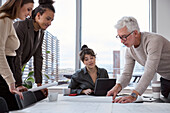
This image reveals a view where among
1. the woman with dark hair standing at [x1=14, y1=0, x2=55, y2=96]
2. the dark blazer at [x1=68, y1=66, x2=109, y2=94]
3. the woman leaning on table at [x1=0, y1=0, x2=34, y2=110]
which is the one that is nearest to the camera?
the woman leaning on table at [x1=0, y1=0, x2=34, y2=110]

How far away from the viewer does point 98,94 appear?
1.74 metres

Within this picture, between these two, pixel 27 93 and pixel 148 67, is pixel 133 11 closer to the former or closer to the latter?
pixel 148 67

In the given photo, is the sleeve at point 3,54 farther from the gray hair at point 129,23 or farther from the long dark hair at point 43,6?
the gray hair at point 129,23

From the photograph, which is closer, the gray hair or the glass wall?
the gray hair

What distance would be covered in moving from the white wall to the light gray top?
155 centimetres

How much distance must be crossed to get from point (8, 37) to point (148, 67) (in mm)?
1059

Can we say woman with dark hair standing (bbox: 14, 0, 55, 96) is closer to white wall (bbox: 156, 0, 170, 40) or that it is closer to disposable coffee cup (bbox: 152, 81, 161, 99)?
disposable coffee cup (bbox: 152, 81, 161, 99)

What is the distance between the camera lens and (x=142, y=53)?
5.50ft

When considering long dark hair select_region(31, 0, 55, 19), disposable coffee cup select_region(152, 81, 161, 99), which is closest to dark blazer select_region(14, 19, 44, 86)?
long dark hair select_region(31, 0, 55, 19)

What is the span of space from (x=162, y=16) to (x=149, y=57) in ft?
6.51

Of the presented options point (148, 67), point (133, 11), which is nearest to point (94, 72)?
point (148, 67)

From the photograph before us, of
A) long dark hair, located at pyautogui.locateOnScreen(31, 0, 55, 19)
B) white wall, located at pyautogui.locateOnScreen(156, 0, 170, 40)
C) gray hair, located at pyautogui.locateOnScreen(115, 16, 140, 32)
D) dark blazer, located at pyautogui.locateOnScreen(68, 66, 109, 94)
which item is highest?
white wall, located at pyautogui.locateOnScreen(156, 0, 170, 40)

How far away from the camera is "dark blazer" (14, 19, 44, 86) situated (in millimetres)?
1388

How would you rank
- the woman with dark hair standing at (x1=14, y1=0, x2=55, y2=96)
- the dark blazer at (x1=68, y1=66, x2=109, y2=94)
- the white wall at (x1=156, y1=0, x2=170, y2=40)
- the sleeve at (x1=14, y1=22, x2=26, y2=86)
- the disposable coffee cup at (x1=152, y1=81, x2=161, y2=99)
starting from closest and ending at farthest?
the sleeve at (x1=14, y1=22, x2=26, y2=86) < the woman with dark hair standing at (x1=14, y1=0, x2=55, y2=96) < the disposable coffee cup at (x1=152, y1=81, x2=161, y2=99) < the dark blazer at (x1=68, y1=66, x2=109, y2=94) < the white wall at (x1=156, y1=0, x2=170, y2=40)
